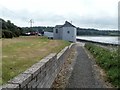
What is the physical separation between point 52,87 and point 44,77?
1.76 meters

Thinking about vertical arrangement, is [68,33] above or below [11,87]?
above

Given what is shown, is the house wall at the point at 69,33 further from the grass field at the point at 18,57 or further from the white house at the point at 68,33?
the grass field at the point at 18,57

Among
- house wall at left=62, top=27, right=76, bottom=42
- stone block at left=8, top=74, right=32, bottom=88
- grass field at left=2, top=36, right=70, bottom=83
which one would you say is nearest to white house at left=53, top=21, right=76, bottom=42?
house wall at left=62, top=27, right=76, bottom=42

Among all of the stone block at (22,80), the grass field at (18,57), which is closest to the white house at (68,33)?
the grass field at (18,57)

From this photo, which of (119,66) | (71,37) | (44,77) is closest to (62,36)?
(71,37)

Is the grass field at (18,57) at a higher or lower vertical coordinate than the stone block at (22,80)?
lower

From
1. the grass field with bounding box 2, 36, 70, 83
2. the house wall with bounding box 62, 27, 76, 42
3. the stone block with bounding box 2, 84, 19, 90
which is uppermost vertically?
the house wall with bounding box 62, 27, 76, 42

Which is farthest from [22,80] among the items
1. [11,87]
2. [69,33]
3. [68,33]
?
[68,33]

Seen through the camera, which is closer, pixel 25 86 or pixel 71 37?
pixel 25 86

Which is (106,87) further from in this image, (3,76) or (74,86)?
(3,76)

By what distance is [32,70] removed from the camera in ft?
22.0

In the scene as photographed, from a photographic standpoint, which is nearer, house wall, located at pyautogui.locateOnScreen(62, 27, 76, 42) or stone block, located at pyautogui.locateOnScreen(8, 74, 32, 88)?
stone block, located at pyautogui.locateOnScreen(8, 74, 32, 88)

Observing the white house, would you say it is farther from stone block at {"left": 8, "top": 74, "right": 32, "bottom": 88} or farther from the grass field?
stone block at {"left": 8, "top": 74, "right": 32, "bottom": 88}

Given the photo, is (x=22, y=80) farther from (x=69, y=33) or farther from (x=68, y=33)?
(x=68, y=33)
